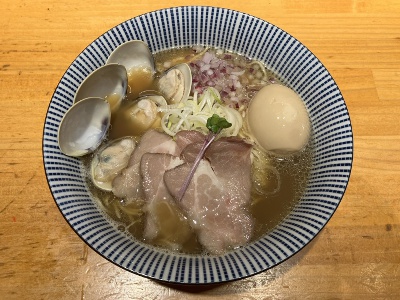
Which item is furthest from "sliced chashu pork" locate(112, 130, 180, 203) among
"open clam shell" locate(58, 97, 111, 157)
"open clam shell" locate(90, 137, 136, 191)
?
"open clam shell" locate(58, 97, 111, 157)

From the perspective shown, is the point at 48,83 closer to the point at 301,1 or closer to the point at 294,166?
the point at 294,166

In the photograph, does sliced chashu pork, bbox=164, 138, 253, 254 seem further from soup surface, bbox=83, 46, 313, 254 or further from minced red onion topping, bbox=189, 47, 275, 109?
minced red onion topping, bbox=189, 47, 275, 109

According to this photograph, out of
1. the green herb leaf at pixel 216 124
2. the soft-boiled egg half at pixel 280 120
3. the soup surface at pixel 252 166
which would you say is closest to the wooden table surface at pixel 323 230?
the soup surface at pixel 252 166

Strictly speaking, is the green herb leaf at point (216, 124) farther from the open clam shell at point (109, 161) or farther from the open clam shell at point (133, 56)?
the open clam shell at point (133, 56)

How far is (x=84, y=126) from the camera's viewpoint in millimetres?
1610

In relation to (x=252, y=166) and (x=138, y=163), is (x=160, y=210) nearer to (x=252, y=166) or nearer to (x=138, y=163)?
(x=138, y=163)

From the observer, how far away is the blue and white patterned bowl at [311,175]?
128 cm

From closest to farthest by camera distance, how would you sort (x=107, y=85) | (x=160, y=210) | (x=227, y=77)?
(x=160, y=210) < (x=107, y=85) < (x=227, y=77)

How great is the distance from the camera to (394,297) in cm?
149

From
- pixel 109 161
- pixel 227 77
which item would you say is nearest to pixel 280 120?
pixel 227 77

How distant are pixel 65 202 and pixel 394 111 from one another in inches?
61.8

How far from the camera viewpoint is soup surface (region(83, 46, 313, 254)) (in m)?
1.49

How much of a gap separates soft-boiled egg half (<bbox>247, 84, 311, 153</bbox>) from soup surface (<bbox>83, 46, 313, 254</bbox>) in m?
0.06

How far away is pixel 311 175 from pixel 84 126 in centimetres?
96
